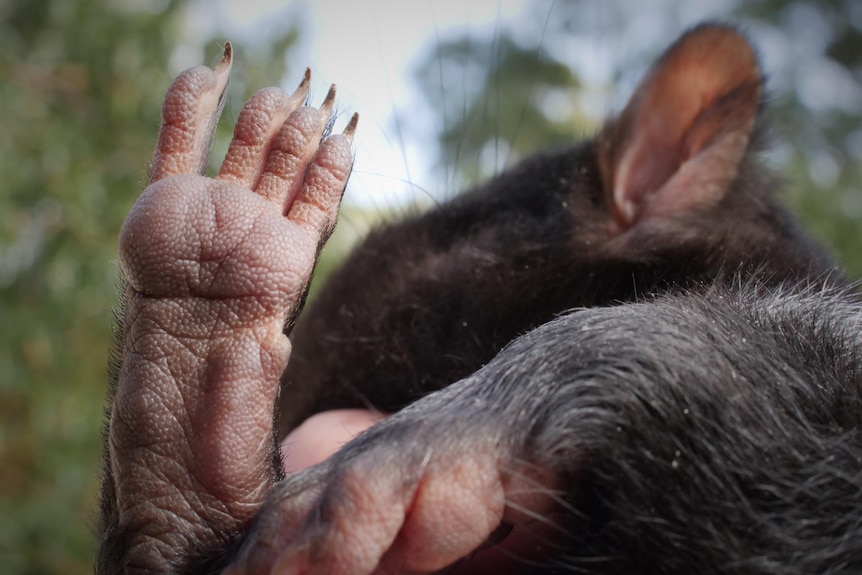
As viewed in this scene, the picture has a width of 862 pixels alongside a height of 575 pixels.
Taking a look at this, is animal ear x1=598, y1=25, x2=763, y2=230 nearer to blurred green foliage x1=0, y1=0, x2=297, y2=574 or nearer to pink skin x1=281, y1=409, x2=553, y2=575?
pink skin x1=281, y1=409, x2=553, y2=575

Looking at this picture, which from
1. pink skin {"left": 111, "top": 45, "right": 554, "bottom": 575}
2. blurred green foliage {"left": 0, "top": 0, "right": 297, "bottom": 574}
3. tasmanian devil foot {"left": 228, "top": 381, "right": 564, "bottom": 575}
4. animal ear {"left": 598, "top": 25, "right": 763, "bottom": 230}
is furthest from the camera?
blurred green foliage {"left": 0, "top": 0, "right": 297, "bottom": 574}

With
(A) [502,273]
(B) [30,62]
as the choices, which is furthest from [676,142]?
(B) [30,62]

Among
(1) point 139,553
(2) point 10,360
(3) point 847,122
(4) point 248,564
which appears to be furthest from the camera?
(3) point 847,122

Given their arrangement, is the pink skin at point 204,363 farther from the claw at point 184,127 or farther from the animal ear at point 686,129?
the animal ear at point 686,129

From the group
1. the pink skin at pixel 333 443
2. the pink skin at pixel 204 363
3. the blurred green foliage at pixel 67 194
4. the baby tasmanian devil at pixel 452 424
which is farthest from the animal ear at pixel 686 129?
the blurred green foliage at pixel 67 194

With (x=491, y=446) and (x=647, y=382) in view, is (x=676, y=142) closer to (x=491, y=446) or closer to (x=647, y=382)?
(x=647, y=382)

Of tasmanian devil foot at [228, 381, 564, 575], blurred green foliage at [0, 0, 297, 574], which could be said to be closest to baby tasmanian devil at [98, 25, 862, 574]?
tasmanian devil foot at [228, 381, 564, 575]
